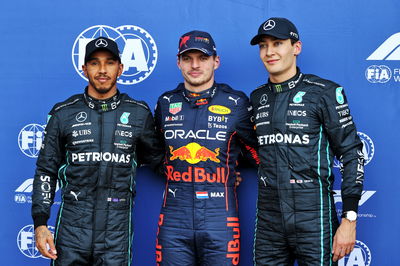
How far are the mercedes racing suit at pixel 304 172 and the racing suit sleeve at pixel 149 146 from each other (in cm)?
64

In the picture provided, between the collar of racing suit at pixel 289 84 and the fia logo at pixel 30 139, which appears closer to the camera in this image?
the collar of racing suit at pixel 289 84

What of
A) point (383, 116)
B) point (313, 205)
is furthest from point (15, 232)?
point (383, 116)

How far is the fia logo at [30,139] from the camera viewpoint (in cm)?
306

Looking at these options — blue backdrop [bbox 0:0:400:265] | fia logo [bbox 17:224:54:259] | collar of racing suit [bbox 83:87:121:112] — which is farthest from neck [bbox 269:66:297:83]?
fia logo [bbox 17:224:54:259]

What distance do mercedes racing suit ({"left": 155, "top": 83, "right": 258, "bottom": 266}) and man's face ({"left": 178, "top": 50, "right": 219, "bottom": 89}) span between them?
67 mm

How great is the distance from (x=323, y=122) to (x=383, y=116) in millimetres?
806

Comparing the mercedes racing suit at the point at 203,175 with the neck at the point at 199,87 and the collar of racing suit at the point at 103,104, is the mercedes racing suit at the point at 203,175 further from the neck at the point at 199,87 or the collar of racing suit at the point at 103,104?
the collar of racing suit at the point at 103,104

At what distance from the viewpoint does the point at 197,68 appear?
8.35 feet

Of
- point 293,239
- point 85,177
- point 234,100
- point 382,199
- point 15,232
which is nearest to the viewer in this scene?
point 293,239

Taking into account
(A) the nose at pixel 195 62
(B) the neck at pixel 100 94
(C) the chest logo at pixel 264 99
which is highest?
(A) the nose at pixel 195 62

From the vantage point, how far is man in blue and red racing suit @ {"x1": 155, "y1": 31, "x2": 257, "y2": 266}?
241cm

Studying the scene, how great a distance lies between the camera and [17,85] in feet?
10.1

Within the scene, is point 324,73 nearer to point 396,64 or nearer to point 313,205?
point 396,64

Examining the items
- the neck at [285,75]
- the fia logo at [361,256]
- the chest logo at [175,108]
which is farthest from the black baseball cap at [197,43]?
the fia logo at [361,256]
